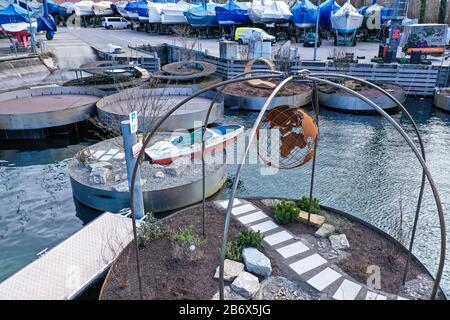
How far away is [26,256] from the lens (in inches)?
386

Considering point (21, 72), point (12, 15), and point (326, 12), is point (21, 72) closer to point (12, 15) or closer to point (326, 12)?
point (12, 15)

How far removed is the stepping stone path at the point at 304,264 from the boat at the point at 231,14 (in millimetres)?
37877

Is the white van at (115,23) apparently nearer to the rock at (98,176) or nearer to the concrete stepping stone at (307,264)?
the rock at (98,176)

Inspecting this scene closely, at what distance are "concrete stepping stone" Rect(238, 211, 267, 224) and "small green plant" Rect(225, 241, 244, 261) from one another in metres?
1.32

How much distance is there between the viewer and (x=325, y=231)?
364 inches

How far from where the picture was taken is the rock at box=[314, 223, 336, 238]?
30.1 feet

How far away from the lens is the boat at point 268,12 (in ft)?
140

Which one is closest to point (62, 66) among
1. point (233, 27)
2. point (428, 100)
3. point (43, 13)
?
point (43, 13)

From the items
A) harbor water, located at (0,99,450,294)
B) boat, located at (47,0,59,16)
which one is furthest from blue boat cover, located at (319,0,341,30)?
boat, located at (47,0,59,16)

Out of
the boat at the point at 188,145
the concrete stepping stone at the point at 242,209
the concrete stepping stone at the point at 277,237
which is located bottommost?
the concrete stepping stone at the point at 277,237

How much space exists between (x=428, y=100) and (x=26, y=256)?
24279 millimetres

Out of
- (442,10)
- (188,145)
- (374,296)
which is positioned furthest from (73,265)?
(442,10)

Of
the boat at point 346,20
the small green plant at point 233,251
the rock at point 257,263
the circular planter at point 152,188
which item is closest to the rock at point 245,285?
the rock at point 257,263

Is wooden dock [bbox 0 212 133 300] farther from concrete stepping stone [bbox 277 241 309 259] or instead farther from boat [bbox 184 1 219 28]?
boat [bbox 184 1 219 28]
